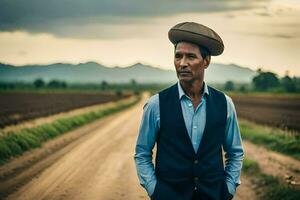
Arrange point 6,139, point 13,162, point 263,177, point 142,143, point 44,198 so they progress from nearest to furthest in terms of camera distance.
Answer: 1. point 142,143
2. point 44,198
3. point 263,177
4. point 13,162
5. point 6,139

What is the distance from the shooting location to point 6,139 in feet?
48.6

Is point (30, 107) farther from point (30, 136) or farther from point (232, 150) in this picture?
point (232, 150)

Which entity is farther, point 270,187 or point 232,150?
point 270,187

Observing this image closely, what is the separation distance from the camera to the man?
3.34 metres

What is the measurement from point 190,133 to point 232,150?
0.40m

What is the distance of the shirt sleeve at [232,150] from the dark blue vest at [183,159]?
0.10 m

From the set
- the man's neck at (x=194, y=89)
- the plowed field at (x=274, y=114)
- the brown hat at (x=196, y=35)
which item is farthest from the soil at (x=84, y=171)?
the plowed field at (x=274, y=114)

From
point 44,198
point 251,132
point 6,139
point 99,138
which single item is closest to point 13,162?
point 6,139

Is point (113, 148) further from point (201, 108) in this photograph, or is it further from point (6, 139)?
point (201, 108)

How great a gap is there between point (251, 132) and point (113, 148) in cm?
619

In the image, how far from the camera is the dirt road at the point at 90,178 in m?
8.90

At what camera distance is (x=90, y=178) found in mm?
10383

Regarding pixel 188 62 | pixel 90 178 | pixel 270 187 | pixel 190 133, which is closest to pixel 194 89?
pixel 188 62

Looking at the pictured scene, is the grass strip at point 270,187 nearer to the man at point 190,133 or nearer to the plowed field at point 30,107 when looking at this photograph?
the man at point 190,133
